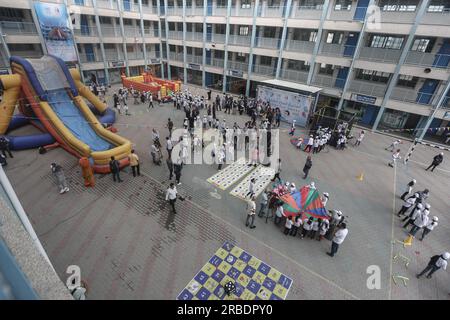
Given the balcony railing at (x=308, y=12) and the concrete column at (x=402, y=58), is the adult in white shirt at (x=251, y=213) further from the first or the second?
the balcony railing at (x=308, y=12)

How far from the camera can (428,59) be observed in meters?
18.4

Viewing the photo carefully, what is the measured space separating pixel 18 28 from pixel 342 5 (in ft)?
100

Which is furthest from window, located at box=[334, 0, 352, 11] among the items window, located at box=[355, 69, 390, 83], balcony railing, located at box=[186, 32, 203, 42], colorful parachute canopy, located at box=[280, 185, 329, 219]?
colorful parachute canopy, located at box=[280, 185, 329, 219]

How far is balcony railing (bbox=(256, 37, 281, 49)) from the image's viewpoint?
2542 centimetres

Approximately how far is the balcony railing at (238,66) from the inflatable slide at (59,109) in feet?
60.0

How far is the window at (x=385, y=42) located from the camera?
65.9ft

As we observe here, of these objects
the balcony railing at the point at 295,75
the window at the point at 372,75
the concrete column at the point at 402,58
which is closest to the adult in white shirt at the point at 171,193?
the concrete column at the point at 402,58

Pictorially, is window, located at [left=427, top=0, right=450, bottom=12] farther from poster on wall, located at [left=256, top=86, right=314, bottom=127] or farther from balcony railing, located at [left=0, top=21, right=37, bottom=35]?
balcony railing, located at [left=0, top=21, right=37, bottom=35]

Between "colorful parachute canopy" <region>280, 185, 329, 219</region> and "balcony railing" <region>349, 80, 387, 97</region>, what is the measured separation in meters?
16.5

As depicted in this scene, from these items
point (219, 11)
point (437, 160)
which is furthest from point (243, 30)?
point (437, 160)

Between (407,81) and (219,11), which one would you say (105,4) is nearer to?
(219,11)

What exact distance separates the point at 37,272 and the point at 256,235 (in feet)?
27.2
